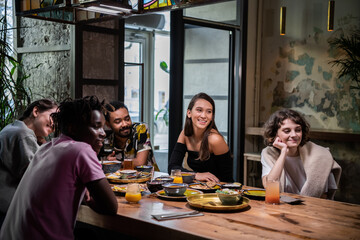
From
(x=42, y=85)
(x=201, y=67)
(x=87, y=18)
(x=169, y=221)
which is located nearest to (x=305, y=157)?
(x=169, y=221)

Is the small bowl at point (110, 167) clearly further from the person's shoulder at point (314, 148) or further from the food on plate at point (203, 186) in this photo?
the person's shoulder at point (314, 148)

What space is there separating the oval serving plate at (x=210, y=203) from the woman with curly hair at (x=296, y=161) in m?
0.67

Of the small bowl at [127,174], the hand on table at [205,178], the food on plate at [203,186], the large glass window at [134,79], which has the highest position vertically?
the large glass window at [134,79]

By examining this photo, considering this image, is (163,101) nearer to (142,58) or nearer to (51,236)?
(142,58)

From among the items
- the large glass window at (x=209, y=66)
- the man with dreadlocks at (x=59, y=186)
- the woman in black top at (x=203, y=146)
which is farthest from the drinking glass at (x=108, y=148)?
the large glass window at (x=209, y=66)

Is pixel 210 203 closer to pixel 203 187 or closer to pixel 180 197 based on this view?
pixel 180 197

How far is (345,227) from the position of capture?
202 cm

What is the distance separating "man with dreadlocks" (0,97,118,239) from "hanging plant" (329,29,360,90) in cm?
352

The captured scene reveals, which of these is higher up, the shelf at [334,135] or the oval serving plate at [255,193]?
the shelf at [334,135]

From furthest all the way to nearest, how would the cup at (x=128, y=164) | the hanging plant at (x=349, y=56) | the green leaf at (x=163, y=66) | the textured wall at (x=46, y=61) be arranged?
the green leaf at (x=163, y=66) < the hanging plant at (x=349, y=56) < the textured wall at (x=46, y=61) < the cup at (x=128, y=164)

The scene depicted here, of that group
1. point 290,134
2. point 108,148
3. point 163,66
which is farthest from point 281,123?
point 163,66

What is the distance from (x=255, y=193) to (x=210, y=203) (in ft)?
1.26

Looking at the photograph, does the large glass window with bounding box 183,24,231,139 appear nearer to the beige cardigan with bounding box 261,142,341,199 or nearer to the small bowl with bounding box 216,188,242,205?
the beige cardigan with bounding box 261,142,341,199

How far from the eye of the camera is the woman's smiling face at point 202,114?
362 centimetres
